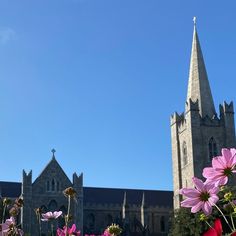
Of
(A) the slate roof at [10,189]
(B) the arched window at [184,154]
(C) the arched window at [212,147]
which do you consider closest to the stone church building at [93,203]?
(A) the slate roof at [10,189]

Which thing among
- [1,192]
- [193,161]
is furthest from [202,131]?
[1,192]

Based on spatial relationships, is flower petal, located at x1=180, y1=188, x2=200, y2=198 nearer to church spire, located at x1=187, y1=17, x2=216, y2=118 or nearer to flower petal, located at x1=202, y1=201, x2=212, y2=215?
flower petal, located at x1=202, y1=201, x2=212, y2=215

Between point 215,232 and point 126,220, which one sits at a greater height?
point 126,220

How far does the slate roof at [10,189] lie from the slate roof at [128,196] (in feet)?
27.0

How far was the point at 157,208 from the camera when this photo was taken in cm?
7125

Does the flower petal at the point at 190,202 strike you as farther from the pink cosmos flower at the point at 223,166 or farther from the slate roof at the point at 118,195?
the slate roof at the point at 118,195

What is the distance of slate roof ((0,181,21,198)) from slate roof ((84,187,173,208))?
8240mm

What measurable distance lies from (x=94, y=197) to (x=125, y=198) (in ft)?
17.9

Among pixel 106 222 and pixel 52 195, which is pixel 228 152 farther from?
pixel 106 222

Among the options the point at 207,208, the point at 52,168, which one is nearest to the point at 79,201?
the point at 52,168

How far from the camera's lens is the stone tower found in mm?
61056

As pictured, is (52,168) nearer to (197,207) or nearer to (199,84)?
(199,84)

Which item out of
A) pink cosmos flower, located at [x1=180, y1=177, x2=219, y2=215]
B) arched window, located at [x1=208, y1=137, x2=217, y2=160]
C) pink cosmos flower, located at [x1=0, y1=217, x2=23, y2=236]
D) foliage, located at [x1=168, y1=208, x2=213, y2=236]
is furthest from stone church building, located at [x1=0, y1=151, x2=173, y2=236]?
pink cosmos flower, located at [x1=180, y1=177, x2=219, y2=215]

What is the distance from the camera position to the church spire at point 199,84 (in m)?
64.9
